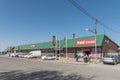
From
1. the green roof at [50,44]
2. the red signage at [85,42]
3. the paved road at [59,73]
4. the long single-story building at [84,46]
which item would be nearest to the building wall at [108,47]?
the long single-story building at [84,46]

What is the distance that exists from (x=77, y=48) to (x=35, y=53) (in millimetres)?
19285

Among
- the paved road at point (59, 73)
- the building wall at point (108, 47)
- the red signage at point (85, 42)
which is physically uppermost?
the red signage at point (85, 42)

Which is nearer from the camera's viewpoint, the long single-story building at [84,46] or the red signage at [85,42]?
the long single-story building at [84,46]

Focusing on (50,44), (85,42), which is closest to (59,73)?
(85,42)

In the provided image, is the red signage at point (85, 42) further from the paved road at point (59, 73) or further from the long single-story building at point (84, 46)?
the paved road at point (59, 73)

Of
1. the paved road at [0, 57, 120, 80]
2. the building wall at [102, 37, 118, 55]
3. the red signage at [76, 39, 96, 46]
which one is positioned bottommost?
the paved road at [0, 57, 120, 80]

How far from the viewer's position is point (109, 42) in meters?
43.0

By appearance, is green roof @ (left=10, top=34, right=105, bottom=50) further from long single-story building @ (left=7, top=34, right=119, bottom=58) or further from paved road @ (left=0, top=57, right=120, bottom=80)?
paved road @ (left=0, top=57, right=120, bottom=80)

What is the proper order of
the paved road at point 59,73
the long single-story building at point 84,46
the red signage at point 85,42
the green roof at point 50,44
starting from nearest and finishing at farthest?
the paved road at point 59,73 → the green roof at point 50,44 → the long single-story building at point 84,46 → the red signage at point 85,42

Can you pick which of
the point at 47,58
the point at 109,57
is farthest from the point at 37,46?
the point at 109,57

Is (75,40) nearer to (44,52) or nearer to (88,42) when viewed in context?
(88,42)

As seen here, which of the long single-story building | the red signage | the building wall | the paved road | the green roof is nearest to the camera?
the paved road

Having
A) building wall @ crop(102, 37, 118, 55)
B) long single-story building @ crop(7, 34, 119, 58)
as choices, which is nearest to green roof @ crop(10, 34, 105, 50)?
long single-story building @ crop(7, 34, 119, 58)

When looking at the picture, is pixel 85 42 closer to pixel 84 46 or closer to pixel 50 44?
pixel 84 46
